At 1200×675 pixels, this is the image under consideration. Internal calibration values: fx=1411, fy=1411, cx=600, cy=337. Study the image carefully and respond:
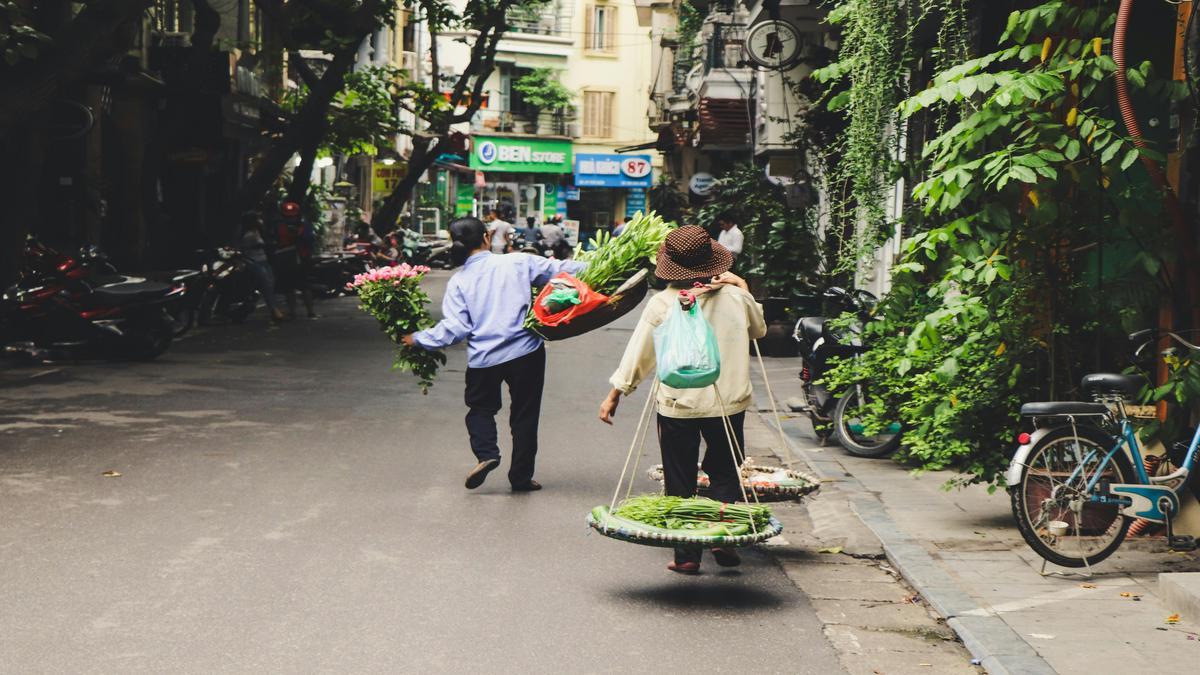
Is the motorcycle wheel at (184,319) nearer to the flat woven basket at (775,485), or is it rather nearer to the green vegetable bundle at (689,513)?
the flat woven basket at (775,485)

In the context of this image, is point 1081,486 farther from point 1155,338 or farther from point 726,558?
point 726,558

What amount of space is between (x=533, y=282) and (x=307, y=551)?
111 inches

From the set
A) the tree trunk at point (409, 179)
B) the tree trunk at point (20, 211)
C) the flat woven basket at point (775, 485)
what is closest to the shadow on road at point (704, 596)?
the flat woven basket at point (775, 485)

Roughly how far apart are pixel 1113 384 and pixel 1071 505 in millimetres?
715

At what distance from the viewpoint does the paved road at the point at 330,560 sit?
18.6 feet

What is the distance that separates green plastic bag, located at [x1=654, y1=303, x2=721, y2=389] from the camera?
22.8 feet

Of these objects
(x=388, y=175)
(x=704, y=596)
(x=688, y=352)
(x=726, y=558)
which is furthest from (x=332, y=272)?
(x=704, y=596)

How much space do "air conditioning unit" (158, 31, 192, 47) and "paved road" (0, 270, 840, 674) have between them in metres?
15.1

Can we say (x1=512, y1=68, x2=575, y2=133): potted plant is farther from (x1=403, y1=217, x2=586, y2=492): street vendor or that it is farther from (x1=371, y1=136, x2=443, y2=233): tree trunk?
(x1=403, y1=217, x2=586, y2=492): street vendor

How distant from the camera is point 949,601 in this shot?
21.7 ft

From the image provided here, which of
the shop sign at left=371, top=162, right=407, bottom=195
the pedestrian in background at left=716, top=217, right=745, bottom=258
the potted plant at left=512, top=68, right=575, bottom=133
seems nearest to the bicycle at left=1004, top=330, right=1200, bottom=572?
the pedestrian in background at left=716, top=217, right=745, bottom=258

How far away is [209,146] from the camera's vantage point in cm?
2559

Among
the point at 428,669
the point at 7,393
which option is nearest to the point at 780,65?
the point at 7,393

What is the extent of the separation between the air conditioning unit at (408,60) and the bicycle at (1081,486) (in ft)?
150
